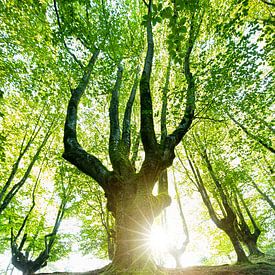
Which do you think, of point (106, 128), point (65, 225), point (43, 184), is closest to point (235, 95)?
point (106, 128)

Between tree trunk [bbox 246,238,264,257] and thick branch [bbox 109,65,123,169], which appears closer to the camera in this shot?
thick branch [bbox 109,65,123,169]

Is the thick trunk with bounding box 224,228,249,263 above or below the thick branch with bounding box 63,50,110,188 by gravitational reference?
below

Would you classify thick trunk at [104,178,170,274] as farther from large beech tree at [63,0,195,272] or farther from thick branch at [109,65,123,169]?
thick branch at [109,65,123,169]

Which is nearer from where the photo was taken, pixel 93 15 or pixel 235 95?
pixel 235 95

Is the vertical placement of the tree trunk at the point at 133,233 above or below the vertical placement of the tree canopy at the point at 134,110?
below

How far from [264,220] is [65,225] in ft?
64.2

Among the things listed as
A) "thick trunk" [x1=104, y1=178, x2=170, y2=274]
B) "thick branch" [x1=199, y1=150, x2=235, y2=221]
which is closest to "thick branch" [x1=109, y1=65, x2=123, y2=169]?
"thick trunk" [x1=104, y1=178, x2=170, y2=274]

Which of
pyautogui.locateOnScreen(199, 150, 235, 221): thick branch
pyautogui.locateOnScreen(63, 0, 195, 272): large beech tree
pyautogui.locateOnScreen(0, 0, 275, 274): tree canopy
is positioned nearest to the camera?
pyautogui.locateOnScreen(63, 0, 195, 272): large beech tree

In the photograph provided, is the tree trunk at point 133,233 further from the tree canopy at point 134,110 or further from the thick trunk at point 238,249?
the thick trunk at point 238,249

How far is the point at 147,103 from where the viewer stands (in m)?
6.26

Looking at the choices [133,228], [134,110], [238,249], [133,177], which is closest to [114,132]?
[133,177]

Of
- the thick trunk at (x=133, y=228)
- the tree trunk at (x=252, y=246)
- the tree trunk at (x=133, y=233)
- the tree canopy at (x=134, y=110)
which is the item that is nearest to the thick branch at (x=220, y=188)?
the tree canopy at (x=134, y=110)

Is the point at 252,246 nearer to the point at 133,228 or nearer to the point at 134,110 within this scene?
the point at 134,110

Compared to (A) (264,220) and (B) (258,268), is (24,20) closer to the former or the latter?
(B) (258,268)
